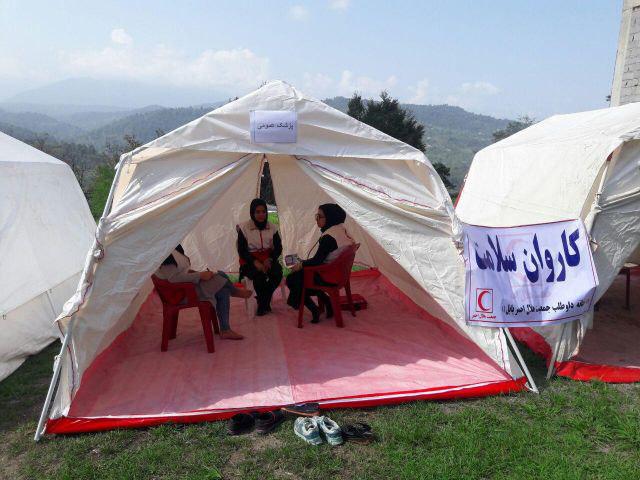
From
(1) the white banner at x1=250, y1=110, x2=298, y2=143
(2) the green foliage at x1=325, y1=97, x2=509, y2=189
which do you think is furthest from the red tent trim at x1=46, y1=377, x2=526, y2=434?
(2) the green foliage at x1=325, y1=97, x2=509, y2=189

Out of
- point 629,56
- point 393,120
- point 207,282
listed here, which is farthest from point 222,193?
point 393,120

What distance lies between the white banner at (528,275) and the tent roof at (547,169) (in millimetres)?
353

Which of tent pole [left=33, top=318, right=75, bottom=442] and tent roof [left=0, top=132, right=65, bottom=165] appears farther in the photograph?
tent roof [left=0, top=132, right=65, bottom=165]

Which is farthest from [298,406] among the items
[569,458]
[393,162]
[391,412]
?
[393,162]

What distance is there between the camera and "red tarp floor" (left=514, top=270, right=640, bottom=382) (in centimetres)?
351

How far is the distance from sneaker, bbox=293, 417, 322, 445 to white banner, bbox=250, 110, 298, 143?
190cm

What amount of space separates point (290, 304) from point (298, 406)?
2049 millimetres

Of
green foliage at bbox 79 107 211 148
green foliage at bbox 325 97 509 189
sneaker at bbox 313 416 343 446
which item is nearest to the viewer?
sneaker at bbox 313 416 343 446

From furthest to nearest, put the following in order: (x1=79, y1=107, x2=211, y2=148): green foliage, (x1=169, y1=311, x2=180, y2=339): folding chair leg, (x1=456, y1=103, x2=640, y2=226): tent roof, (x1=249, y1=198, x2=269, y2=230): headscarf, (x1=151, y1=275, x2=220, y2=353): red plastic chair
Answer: (x1=79, y1=107, x2=211, y2=148): green foliage < (x1=249, y1=198, x2=269, y2=230): headscarf < (x1=169, y1=311, x2=180, y2=339): folding chair leg < (x1=151, y1=275, x2=220, y2=353): red plastic chair < (x1=456, y1=103, x2=640, y2=226): tent roof

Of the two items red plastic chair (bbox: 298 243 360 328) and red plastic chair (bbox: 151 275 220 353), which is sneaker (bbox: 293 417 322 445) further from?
red plastic chair (bbox: 298 243 360 328)

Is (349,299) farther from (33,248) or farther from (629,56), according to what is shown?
(629,56)

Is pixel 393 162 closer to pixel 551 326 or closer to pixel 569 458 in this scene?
pixel 551 326

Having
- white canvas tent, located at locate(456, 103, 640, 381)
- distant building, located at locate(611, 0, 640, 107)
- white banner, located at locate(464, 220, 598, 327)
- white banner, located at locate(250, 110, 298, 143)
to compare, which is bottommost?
white banner, located at locate(464, 220, 598, 327)

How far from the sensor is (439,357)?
3.83m
